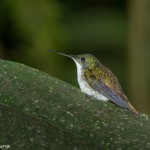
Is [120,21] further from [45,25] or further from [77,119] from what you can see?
[77,119]

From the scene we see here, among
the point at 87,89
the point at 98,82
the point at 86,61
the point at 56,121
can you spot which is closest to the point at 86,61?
the point at 86,61

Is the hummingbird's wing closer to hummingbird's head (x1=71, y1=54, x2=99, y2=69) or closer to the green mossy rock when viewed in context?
hummingbird's head (x1=71, y1=54, x2=99, y2=69)

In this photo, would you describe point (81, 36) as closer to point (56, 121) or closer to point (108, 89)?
point (108, 89)

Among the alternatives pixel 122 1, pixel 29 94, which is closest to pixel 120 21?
pixel 122 1

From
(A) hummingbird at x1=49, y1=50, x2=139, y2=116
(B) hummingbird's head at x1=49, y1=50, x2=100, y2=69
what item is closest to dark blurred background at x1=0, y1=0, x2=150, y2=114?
(B) hummingbird's head at x1=49, y1=50, x2=100, y2=69

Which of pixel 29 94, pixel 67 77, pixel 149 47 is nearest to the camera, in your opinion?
pixel 29 94

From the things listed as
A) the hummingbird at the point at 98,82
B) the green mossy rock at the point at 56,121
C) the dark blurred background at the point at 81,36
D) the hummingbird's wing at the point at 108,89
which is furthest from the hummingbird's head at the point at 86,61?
the green mossy rock at the point at 56,121
